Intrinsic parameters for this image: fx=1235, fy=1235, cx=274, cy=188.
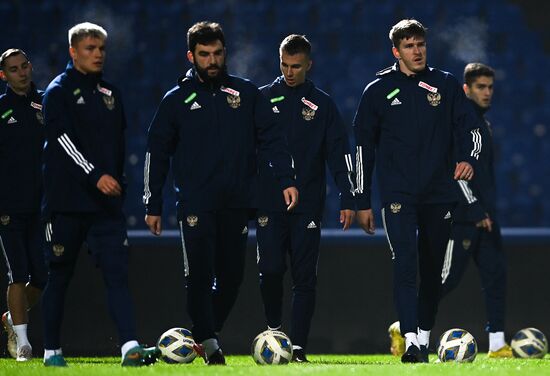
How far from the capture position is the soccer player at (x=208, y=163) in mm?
7020

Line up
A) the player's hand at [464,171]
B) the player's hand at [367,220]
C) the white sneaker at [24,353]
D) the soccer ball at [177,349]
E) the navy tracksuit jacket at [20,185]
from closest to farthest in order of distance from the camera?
the player's hand at [464,171]
the player's hand at [367,220]
the soccer ball at [177,349]
the white sneaker at [24,353]
the navy tracksuit jacket at [20,185]

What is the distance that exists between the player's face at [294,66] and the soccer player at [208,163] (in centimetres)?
91

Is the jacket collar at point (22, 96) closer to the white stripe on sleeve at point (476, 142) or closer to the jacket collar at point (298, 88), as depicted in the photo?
the jacket collar at point (298, 88)

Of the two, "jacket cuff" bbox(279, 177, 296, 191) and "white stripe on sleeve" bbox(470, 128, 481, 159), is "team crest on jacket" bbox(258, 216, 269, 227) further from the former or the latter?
"white stripe on sleeve" bbox(470, 128, 481, 159)

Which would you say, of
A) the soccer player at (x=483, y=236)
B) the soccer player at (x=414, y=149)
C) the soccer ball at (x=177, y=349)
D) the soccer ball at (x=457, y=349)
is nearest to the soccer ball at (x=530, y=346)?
the soccer player at (x=483, y=236)

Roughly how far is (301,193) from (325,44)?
6.98 m

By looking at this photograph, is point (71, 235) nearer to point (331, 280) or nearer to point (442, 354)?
point (442, 354)

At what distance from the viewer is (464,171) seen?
7.24 meters

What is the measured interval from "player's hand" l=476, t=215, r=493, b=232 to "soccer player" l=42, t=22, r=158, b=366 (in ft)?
10.6

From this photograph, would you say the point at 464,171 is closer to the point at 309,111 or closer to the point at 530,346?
the point at 309,111

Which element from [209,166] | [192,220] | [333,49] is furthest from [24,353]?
[333,49]

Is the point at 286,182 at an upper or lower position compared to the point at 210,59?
lower

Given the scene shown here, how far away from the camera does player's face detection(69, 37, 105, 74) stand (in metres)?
6.68

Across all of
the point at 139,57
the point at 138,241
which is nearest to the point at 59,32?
the point at 139,57
